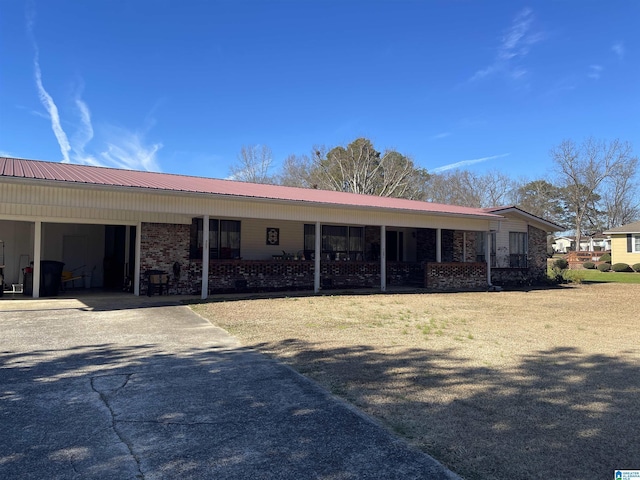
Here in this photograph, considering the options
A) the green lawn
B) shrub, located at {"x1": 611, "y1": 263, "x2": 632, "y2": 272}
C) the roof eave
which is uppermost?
the roof eave

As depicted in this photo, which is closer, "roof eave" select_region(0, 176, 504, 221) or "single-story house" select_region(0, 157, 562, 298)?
"roof eave" select_region(0, 176, 504, 221)

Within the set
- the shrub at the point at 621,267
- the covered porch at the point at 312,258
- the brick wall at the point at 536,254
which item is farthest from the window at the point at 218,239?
the shrub at the point at 621,267

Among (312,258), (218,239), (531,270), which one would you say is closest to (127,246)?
(218,239)

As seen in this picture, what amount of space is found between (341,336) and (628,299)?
12180 mm

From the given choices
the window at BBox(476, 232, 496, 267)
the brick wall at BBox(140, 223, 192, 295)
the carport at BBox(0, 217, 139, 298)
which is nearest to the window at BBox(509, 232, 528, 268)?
the window at BBox(476, 232, 496, 267)

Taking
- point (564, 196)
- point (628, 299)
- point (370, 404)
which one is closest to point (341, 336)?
point (370, 404)

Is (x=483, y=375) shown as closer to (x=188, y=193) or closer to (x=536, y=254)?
(x=188, y=193)

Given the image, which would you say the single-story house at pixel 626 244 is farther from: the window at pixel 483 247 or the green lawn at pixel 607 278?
the window at pixel 483 247

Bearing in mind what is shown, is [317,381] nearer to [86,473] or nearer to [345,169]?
[86,473]

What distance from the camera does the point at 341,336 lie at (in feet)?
24.8

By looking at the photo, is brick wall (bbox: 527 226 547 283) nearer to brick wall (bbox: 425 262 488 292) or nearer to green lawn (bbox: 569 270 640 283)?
green lawn (bbox: 569 270 640 283)

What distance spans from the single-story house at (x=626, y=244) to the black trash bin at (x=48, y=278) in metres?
34.6

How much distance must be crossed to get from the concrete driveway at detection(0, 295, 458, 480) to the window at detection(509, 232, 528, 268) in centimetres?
1779

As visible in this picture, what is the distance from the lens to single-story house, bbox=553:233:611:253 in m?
59.9
